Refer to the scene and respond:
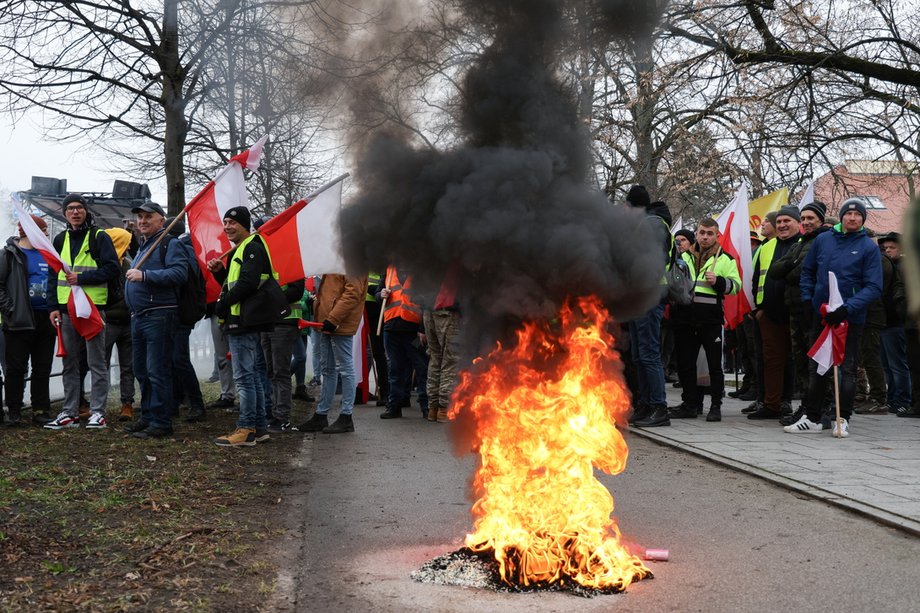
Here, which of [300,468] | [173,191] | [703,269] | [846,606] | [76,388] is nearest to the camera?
[846,606]

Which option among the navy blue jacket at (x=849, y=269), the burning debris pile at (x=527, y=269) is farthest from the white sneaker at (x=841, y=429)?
the burning debris pile at (x=527, y=269)

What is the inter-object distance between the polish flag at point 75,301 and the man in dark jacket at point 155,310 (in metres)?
0.48

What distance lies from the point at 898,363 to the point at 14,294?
1070cm

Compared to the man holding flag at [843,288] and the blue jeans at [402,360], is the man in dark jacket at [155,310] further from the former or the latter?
the man holding flag at [843,288]

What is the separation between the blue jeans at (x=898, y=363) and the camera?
11852 mm

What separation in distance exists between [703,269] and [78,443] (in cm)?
710

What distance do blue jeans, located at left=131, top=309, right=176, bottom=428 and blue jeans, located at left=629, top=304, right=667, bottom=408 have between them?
15.7 ft

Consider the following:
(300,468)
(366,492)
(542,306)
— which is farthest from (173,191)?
(542,306)

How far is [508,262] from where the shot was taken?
443cm

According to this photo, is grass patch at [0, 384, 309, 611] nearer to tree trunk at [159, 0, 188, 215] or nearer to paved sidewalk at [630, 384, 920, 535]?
paved sidewalk at [630, 384, 920, 535]

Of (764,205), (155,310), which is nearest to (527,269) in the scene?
(155,310)

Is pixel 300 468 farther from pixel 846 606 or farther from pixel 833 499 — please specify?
pixel 846 606

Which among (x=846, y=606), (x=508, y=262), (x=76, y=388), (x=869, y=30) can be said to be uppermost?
(x=869, y=30)

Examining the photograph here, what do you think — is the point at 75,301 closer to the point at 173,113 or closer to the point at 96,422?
the point at 96,422
